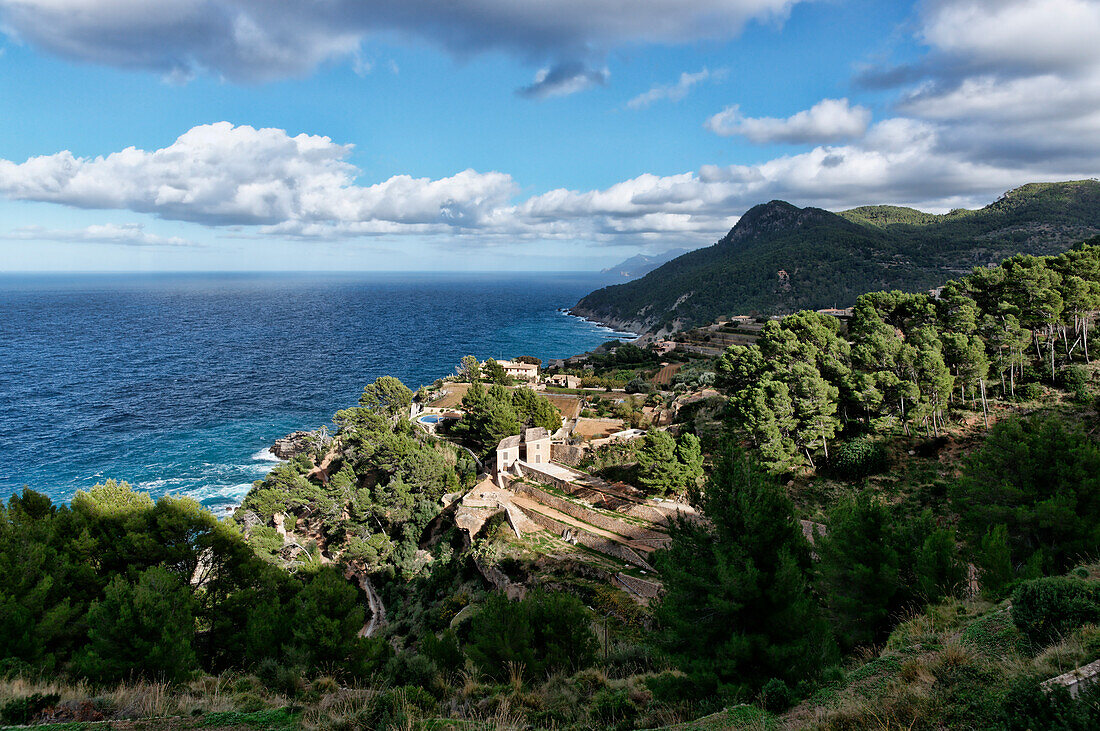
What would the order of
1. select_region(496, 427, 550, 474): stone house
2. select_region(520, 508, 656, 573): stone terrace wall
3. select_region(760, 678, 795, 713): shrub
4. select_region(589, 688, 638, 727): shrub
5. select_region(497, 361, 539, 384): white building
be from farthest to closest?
select_region(497, 361, 539, 384): white building < select_region(496, 427, 550, 474): stone house < select_region(520, 508, 656, 573): stone terrace wall < select_region(589, 688, 638, 727): shrub < select_region(760, 678, 795, 713): shrub

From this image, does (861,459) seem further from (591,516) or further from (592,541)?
(592,541)

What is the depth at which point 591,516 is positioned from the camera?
25703mm

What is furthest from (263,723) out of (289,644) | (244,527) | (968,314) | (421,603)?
(968,314)

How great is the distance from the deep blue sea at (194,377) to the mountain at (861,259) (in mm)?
22254

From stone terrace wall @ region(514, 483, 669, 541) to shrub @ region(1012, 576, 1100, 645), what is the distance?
1576cm

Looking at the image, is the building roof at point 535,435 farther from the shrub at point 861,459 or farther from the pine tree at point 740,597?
the pine tree at point 740,597

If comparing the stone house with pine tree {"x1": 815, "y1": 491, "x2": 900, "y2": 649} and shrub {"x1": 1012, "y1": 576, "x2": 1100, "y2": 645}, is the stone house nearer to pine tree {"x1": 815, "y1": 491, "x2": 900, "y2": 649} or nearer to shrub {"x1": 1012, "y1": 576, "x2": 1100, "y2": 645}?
pine tree {"x1": 815, "y1": 491, "x2": 900, "y2": 649}

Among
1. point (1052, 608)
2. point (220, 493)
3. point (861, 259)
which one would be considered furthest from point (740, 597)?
point (861, 259)

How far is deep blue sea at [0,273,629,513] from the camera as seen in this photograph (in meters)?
43.2

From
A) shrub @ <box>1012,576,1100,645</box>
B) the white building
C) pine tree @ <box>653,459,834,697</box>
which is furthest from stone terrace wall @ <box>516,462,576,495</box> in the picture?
the white building

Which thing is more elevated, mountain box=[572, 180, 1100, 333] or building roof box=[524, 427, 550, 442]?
mountain box=[572, 180, 1100, 333]

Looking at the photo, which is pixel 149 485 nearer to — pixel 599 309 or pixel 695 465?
pixel 695 465

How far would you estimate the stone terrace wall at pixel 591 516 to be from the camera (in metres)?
23.8

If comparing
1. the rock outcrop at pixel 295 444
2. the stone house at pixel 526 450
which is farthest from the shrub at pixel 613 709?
the rock outcrop at pixel 295 444
